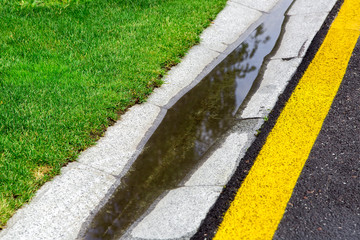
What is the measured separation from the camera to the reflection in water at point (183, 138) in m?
2.24

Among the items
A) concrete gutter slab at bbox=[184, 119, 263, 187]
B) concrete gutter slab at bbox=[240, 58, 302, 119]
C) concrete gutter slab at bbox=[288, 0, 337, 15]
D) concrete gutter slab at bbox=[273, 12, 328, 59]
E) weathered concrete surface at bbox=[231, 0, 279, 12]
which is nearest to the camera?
concrete gutter slab at bbox=[184, 119, 263, 187]

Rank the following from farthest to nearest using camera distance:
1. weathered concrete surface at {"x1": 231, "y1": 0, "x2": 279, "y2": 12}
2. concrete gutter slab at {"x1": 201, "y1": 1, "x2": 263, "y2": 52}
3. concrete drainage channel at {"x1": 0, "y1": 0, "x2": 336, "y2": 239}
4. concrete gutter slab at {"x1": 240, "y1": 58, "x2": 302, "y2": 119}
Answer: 1. weathered concrete surface at {"x1": 231, "y1": 0, "x2": 279, "y2": 12}
2. concrete gutter slab at {"x1": 201, "y1": 1, "x2": 263, "y2": 52}
3. concrete gutter slab at {"x1": 240, "y1": 58, "x2": 302, "y2": 119}
4. concrete drainage channel at {"x1": 0, "y1": 0, "x2": 336, "y2": 239}

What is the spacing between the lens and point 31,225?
209 cm

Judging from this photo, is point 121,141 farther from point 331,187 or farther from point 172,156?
point 331,187

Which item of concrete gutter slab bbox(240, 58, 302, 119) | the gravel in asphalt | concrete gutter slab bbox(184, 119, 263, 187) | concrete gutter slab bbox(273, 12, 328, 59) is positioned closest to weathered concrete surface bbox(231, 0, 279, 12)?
concrete gutter slab bbox(273, 12, 328, 59)

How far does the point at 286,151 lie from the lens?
248cm

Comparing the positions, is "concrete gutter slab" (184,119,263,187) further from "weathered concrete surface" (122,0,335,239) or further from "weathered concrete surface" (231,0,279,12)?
"weathered concrete surface" (231,0,279,12)

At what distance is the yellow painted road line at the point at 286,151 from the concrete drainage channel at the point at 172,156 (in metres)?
0.12

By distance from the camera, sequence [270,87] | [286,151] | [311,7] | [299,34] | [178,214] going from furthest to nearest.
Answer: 1. [311,7]
2. [299,34]
3. [270,87]
4. [286,151]
5. [178,214]

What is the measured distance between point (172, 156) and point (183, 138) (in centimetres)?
18

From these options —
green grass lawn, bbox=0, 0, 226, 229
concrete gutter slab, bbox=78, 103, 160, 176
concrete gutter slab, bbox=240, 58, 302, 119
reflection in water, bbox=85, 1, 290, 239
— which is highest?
green grass lawn, bbox=0, 0, 226, 229

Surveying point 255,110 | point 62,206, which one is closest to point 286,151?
point 255,110

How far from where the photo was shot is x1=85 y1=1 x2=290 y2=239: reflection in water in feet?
7.34

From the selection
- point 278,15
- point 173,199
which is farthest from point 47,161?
point 278,15
